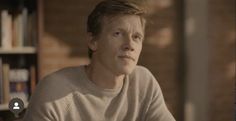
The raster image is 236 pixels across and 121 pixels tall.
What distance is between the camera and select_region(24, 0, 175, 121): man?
3.39 ft

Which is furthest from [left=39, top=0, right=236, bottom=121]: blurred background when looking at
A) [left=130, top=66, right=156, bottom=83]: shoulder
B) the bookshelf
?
[left=130, top=66, right=156, bottom=83]: shoulder

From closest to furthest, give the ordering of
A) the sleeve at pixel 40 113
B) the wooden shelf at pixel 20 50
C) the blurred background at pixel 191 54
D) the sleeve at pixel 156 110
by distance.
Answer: the sleeve at pixel 40 113 < the sleeve at pixel 156 110 < the wooden shelf at pixel 20 50 < the blurred background at pixel 191 54

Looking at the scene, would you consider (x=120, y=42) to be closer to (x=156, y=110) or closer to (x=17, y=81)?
(x=156, y=110)

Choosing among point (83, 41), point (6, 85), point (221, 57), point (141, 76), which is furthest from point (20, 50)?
point (221, 57)

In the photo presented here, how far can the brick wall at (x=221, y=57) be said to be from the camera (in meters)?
3.43

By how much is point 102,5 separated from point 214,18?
8.32 ft

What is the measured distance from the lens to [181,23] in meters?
3.31

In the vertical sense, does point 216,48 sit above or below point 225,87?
above

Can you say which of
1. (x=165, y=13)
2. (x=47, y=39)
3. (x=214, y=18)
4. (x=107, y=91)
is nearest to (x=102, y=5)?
(x=107, y=91)

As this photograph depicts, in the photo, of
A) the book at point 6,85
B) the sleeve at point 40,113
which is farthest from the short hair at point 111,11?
the book at point 6,85

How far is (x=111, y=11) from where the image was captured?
104 centimetres

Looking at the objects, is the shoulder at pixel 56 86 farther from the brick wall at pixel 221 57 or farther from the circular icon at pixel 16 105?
the brick wall at pixel 221 57

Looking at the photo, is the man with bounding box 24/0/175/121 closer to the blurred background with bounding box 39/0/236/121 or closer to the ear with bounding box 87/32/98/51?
the ear with bounding box 87/32/98/51

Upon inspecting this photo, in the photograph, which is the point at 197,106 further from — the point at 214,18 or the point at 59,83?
the point at 59,83
